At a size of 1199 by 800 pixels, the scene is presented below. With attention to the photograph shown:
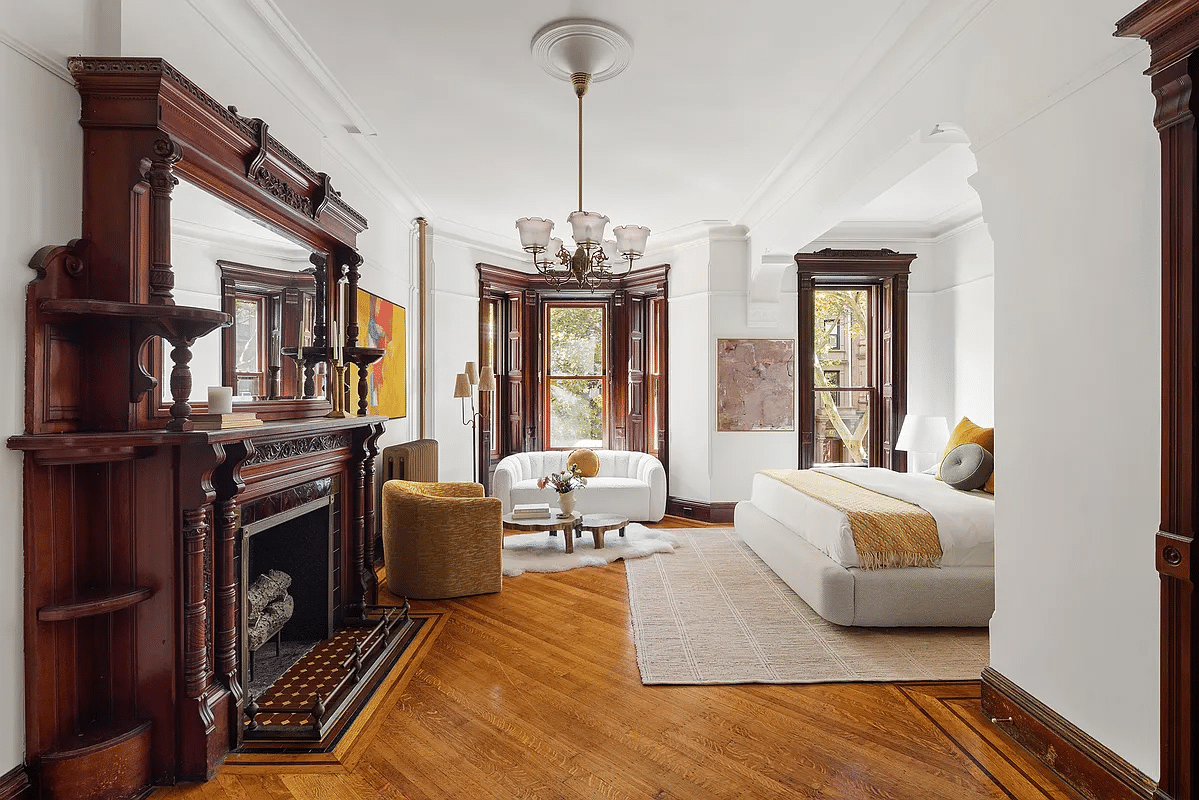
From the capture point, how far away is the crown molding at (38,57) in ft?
5.90

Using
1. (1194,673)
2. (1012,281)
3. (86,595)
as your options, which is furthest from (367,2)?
(1194,673)

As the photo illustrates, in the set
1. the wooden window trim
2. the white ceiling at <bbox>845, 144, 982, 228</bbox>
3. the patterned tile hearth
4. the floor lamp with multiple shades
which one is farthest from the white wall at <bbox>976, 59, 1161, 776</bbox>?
the wooden window trim

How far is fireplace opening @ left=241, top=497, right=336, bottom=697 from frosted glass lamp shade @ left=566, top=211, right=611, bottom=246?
200cm

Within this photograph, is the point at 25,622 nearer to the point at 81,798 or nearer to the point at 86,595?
the point at 86,595

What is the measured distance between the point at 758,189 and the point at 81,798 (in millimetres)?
5432

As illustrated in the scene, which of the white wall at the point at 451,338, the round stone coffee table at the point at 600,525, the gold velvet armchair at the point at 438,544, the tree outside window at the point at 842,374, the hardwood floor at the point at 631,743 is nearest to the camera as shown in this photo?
the hardwood floor at the point at 631,743

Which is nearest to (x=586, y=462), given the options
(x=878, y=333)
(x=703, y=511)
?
(x=703, y=511)

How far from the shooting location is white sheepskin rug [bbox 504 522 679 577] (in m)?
4.92

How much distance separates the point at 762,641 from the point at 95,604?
9.69ft

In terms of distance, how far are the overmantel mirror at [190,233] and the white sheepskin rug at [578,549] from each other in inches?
89.8

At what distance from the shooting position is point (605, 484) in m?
6.41

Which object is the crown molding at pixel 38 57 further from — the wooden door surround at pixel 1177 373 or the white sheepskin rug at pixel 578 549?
the white sheepskin rug at pixel 578 549

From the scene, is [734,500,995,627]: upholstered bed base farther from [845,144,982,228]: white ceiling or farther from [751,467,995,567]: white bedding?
[845,144,982,228]: white ceiling

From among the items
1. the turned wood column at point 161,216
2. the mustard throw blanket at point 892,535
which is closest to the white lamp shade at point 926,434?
the mustard throw blanket at point 892,535
